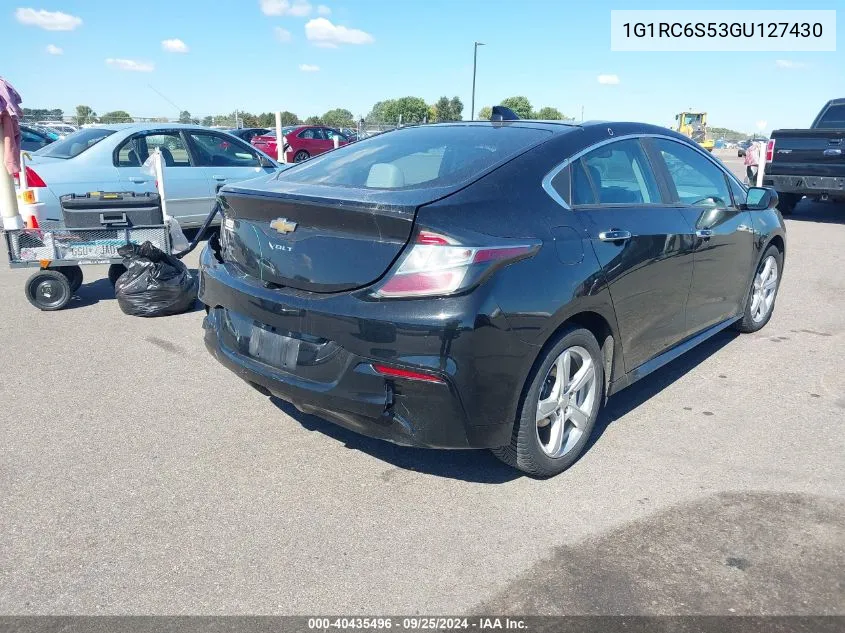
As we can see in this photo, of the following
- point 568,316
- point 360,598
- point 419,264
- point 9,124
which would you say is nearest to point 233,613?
point 360,598

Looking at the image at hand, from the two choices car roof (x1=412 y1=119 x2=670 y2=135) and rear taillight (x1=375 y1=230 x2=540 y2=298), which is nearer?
rear taillight (x1=375 y1=230 x2=540 y2=298)

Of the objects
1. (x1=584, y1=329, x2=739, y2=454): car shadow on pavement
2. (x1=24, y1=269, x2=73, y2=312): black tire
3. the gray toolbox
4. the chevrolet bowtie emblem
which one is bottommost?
(x1=584, y1=329, x2=739, y2=454): car shadow on pavement

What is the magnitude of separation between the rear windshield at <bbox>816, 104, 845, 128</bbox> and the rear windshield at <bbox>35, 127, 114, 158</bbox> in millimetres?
12654

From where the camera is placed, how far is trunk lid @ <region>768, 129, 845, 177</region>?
11.2 meters

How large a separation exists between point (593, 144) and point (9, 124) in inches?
214

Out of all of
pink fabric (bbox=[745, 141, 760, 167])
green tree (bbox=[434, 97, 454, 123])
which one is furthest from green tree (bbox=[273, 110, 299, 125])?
pink fabric (bbox=[745, 141, 760, 167])

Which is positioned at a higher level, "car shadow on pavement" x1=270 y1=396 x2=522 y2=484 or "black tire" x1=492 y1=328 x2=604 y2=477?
"black tire" x1=492 y1=328 x2=604 y2=477

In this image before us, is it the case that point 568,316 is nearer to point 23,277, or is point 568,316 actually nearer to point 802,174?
point 23,277

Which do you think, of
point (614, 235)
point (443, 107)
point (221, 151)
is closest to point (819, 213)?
point (221, 151)

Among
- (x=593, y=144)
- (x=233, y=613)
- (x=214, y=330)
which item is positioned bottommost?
(x=233, y=613)

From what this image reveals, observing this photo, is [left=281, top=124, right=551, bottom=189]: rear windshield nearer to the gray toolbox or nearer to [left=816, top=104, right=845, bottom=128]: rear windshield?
the gray toolbox

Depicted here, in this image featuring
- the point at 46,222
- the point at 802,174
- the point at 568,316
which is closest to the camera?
the point at 568,316

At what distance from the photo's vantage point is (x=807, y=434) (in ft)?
12.7

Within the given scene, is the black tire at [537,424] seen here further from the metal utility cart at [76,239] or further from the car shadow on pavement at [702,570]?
the metal utility cart at [76,239]
